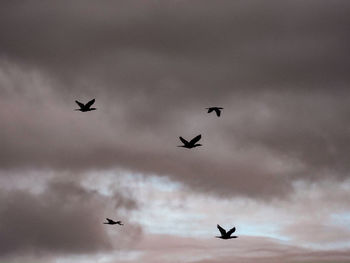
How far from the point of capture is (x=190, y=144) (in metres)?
79.8

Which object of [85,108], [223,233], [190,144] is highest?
[85,108]

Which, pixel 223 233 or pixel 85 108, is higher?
pixel 85 108

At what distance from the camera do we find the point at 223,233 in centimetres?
8125

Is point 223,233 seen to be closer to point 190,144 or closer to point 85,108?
point 190,144

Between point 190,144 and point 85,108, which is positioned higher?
point 85,108

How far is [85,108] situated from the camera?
82.2 metres

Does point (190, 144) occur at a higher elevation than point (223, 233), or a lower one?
higher

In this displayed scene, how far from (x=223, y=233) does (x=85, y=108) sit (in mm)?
25078

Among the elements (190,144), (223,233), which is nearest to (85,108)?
(190,144)

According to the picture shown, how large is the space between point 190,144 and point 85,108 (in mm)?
15170
